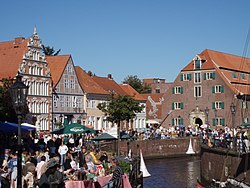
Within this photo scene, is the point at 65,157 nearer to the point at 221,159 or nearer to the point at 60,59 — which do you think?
the point at 221,159

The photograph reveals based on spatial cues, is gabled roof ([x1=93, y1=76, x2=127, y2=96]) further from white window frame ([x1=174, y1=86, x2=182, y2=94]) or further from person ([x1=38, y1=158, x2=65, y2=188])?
person ([x1=38, y1=158, x2=65, y2=188])

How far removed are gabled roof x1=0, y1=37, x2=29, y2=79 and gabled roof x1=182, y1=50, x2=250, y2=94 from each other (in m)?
25.8

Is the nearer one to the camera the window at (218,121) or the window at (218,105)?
the window at (218,121)

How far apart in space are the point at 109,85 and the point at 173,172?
36911mm

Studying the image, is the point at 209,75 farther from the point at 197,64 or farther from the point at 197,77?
the point at 197,64

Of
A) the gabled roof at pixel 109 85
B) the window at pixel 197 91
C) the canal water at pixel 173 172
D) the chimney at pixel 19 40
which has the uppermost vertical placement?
the chimney at pixel 19 40

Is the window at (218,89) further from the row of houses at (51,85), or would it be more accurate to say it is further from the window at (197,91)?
the row of houses at (51,85)

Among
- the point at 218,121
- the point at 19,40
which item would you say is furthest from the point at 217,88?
the point at 19,40

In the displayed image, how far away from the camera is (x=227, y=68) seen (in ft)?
244

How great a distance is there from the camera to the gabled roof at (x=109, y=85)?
3071 inches

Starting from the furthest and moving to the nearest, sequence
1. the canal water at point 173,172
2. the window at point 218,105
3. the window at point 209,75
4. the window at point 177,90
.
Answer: the window at point 177,90, the window at point 209,75, the window at point 218,105, the canal water at point 173,172

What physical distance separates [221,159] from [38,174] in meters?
18.2

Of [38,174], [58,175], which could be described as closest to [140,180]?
[38,174]

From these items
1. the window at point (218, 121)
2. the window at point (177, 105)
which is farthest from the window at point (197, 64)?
the window at point (218, 121)
